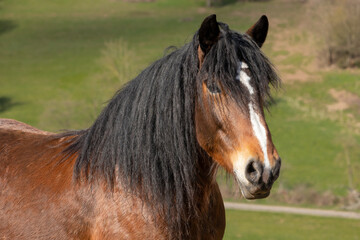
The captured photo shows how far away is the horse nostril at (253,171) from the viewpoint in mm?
3797

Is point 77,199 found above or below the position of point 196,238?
above

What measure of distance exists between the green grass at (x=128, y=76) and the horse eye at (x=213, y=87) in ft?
138

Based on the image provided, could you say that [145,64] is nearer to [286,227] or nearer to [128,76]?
[128,76]

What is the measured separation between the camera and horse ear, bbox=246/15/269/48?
15.0 ft

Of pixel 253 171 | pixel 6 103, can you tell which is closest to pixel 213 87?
pixel 253 171

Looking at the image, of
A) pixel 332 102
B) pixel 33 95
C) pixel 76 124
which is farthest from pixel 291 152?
pixel 33 95

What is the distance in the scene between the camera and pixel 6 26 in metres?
77.6

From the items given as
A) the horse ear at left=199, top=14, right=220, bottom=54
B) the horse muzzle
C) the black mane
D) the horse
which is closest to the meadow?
the horse

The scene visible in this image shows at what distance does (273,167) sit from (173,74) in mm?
1216

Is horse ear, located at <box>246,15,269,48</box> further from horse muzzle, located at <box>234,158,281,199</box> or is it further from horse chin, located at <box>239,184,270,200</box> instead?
horse chin, located at <box>239,184,270,200</box>

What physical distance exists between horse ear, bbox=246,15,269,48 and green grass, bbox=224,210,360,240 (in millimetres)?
22732

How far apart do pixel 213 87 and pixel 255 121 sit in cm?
44

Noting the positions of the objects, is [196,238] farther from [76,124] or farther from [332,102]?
[332,102]

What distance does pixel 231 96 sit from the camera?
406 cm
